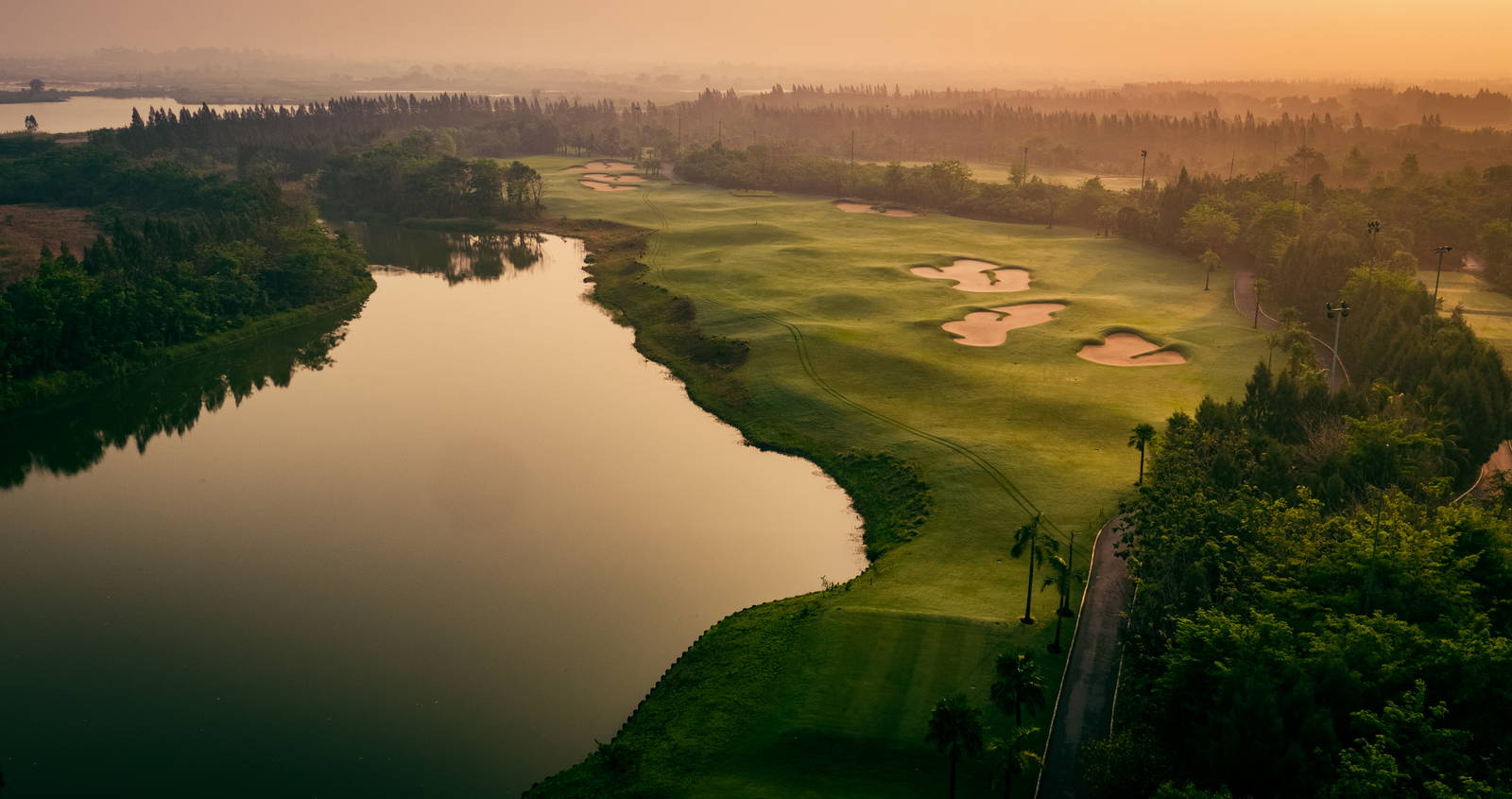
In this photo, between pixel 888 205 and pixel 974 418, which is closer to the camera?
pixel 974 418

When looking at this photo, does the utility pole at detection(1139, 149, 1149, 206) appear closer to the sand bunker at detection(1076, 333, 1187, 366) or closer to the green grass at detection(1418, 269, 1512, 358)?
the green grass at detection(1418, 269, 1512, 358)

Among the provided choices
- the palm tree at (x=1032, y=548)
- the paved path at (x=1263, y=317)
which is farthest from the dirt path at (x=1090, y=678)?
the paved path at (x=1263, y=317)

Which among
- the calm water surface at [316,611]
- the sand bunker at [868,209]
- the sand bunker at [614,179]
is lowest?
the calm water surface at [316,611]

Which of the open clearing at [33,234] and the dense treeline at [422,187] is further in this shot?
the dense treeline at [422,187]

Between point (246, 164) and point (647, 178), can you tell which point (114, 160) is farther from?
point (647, 178)

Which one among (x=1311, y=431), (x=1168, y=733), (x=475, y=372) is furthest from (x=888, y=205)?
(x=1168, y=733)

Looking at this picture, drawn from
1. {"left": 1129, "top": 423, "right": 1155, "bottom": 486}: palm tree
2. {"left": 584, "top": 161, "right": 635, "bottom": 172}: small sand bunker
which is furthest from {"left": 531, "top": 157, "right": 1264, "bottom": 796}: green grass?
{"left": 584, "top": 161, "right": 635, "bottom": 172}: small sand bunker

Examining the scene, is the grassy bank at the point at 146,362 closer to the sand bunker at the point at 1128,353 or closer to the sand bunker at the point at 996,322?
the sand bunker at the point at 996,322

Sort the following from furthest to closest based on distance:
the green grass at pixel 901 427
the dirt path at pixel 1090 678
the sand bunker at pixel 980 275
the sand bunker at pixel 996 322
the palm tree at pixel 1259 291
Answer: the sand bunker at pixel 980 275 → the palm tree at pixel 1259 291 → the sand bunker at pixel 996 322 → the green grass at pixel 901 427 → the dirt path at pixel 1090 678
